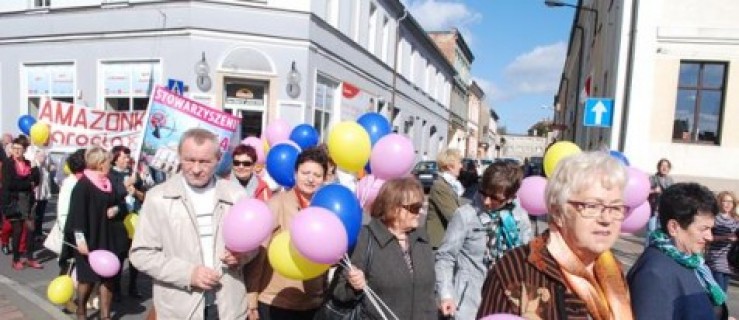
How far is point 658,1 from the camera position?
528 inches

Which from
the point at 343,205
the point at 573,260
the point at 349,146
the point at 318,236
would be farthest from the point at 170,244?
the point at 573,260

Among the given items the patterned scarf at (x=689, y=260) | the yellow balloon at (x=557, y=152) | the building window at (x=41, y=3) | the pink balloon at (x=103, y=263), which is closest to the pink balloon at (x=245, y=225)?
the patterned scarf at (x=689, y=260)

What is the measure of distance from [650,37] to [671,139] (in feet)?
8.79

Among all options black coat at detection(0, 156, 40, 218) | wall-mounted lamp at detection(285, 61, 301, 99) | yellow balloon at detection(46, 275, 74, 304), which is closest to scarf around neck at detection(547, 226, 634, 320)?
yellow balloon at detection(46, 275, 74, 304)

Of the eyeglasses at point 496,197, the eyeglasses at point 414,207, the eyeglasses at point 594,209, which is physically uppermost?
the eyeglasses at point 594,209

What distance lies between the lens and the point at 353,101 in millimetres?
21250

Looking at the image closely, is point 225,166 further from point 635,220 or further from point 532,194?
point 635,220

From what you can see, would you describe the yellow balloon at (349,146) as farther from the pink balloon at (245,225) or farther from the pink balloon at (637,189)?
the pink balloon at (637,189)

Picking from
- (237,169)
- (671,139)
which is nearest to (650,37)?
(671,139)

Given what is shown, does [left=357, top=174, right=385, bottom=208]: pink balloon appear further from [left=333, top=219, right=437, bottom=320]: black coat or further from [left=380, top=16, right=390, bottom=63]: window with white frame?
[left=380, top=16, right=390, bottom=63]: window with white frame

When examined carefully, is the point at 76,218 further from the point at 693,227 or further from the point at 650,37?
the point at 650,37

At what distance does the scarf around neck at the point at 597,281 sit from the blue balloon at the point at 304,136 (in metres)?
4.40

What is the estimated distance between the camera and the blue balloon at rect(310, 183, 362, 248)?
3188 millimetres

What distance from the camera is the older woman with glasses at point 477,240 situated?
3631 millimetres
